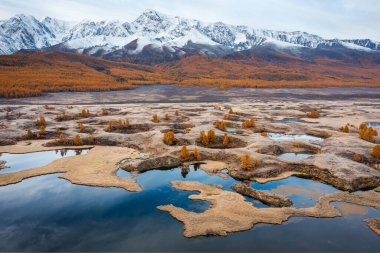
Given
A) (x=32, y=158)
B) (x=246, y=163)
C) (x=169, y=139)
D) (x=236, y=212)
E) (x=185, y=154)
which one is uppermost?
(x=169, y=139)

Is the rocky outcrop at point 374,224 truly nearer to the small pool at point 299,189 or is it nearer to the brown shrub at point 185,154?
the small pool at point 299,189

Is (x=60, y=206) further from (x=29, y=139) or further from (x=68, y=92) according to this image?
(x=68, y=92)

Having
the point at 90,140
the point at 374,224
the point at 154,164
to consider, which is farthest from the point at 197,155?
the point at 374,224

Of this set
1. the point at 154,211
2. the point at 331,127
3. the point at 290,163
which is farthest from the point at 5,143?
the point at 331,127

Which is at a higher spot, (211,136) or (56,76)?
(56,76)

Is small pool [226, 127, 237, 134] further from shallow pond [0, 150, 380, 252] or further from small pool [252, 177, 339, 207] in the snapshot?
shallow pond [0, 150, 380, 252]

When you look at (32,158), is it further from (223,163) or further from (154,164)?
(223,163)
